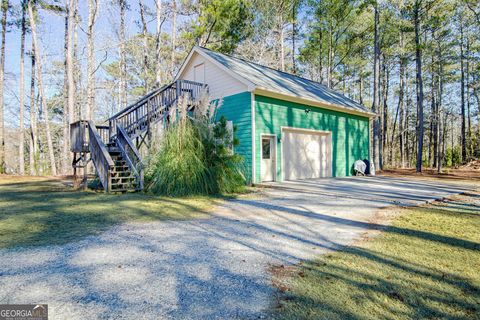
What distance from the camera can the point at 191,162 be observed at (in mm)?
6234

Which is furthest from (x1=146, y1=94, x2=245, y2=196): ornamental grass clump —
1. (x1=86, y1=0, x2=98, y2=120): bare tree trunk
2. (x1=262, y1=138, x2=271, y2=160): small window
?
(x1=86, y1=0, x2=98, y2=120): bare tree trunk

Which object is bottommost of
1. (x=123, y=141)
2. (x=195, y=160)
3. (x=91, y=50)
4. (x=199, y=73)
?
(x=195, y=160)

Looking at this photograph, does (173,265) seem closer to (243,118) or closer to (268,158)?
(243,118)

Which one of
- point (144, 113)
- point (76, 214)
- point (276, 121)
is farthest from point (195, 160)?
point (276, 121)

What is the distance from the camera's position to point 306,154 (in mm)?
11336

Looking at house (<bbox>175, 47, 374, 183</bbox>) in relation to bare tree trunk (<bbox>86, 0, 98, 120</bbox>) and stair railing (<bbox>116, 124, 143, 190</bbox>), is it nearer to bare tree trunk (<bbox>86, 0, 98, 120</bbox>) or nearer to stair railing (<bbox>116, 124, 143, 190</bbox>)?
stair railing (<bbox>116, 124, 143, 190</bbox>)

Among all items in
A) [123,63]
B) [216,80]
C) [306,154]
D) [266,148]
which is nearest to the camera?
[266,148]

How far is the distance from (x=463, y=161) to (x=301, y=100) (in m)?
19.0

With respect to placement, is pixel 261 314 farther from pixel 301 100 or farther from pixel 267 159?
pixel 301 100

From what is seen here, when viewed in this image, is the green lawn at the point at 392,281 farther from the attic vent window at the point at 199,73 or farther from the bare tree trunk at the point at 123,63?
the bare tree trunk at the point at 123,63

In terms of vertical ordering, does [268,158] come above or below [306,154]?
below

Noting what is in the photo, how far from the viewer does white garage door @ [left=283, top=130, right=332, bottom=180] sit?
10602 millimetres

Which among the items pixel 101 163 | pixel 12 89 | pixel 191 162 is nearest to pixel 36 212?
pixel 101 163

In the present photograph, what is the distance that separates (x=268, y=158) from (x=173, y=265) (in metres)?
7.78
